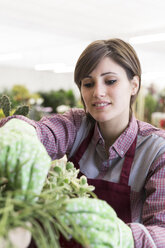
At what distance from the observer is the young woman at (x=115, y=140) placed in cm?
103

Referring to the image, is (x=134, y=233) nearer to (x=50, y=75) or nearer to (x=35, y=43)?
(x=35, y=43)

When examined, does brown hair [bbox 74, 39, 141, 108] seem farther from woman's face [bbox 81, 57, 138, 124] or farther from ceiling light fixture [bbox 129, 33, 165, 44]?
ceiling light fixture [bbox 129, 33, 165, 44]

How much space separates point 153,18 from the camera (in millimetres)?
5293

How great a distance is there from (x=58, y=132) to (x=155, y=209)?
44 centimetres

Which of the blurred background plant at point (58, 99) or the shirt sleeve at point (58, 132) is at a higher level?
the shirt sleeve at point (58, 132)

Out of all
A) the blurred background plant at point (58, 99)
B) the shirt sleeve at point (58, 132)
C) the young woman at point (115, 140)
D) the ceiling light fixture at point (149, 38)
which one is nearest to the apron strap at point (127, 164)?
the young woman at point (115, 140)

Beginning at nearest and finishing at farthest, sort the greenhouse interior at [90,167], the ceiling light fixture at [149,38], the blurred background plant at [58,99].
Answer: the greenhouse interior at [90,167] → the ceiling light fixture at [149,38] → the blurred background plant at [58,99]

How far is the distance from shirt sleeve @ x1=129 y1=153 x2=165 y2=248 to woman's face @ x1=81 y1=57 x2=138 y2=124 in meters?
0.23

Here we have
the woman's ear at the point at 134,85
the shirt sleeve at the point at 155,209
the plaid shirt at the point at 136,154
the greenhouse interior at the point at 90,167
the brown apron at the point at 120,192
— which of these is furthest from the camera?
the woman's ear at the point at 134,85

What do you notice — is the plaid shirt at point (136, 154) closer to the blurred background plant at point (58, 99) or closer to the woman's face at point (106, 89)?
the woman's face at point (106, 89)

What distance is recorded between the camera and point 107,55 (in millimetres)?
1091

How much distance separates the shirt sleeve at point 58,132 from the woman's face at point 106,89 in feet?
0.49

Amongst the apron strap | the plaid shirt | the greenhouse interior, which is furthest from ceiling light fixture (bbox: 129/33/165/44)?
the apron strap

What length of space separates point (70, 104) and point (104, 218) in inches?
277
